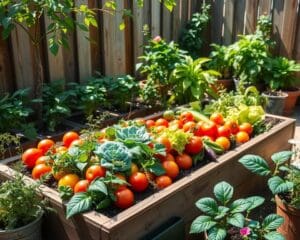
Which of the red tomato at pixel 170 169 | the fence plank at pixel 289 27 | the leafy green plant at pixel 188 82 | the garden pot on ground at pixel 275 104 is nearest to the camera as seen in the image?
the red tomato at pixel 170 169

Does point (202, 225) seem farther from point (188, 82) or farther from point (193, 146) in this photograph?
point (188, 82)

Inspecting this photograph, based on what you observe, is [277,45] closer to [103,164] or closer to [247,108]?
[247,108]

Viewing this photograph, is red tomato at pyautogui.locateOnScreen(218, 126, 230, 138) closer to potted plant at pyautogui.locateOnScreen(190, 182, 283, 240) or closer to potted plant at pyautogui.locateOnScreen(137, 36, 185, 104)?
potted plant at pyautogui.locateOnScreen(190, 182, 283, 240)

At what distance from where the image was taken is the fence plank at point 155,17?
5008 millimetres

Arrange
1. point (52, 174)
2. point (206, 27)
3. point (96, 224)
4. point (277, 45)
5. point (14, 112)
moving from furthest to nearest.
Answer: point (206, 27), point (277, 45), point (14, 112), point (52, 174), point (96, 224)

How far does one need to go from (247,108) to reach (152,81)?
3.83 ft

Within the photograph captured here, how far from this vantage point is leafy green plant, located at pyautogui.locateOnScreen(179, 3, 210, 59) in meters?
5.46

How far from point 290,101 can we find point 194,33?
1.50m

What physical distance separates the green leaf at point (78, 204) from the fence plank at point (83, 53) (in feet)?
7.55

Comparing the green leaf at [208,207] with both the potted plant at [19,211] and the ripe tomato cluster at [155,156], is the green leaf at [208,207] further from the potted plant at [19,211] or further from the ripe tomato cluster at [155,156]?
the potted plant at [19,211]

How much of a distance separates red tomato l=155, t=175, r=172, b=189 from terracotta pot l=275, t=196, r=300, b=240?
0.68 meters

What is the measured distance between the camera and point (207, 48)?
6.00 metres

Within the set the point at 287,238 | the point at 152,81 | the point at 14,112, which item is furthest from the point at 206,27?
the point at 287,238

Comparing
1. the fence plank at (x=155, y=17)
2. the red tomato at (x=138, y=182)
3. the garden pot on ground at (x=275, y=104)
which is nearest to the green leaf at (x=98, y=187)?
the red tomato at (x=138, y=182)
